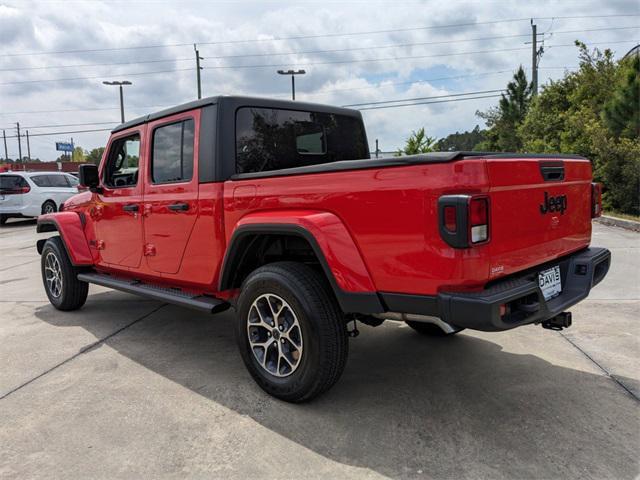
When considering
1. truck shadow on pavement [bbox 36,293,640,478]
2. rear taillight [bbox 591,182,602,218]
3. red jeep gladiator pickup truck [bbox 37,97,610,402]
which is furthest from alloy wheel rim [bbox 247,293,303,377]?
rear taillight [bbox 591,182,602,218]

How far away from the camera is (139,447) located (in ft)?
8.89

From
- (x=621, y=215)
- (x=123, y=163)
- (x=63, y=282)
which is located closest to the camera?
(x=123, y=163)

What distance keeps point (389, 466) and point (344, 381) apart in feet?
3.46

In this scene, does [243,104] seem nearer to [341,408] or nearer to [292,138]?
[292,138]

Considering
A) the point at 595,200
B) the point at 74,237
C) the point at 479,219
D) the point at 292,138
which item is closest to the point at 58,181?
the point at 74,237

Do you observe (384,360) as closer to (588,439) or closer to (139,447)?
(588,439)

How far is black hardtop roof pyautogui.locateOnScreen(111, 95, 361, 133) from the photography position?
12.1ft

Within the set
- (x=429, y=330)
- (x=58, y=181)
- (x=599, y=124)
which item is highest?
(x=599, y=124)

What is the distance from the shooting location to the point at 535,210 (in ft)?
9.15

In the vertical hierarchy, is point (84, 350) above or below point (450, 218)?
below

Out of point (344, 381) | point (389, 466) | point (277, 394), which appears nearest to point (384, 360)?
point (344, 381)

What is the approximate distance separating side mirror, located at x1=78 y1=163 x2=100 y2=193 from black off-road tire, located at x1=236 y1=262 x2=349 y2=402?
8.32ft

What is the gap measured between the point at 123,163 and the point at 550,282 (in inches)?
152

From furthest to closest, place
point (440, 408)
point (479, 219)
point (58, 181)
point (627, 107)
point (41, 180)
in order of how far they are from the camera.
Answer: point (58, 181), point (41, 180), point (627, 107), point (440, 408), point (479, 219)
